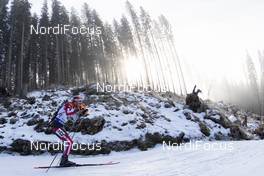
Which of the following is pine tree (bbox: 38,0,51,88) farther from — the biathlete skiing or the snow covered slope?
the biathlete skiing

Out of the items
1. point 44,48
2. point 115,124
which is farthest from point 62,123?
point 44,48

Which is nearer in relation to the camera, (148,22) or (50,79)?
(50,79)

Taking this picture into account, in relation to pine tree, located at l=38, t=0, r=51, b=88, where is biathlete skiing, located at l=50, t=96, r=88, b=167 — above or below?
below

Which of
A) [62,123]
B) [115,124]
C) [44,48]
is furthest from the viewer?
[44,48]

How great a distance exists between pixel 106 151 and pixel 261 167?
30.7 ft

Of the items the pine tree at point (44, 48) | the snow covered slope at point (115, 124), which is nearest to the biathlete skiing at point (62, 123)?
the snow covered slope at point (115, 124)

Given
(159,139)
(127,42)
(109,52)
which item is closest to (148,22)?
(127,42)

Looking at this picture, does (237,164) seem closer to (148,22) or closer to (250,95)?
(148,22)

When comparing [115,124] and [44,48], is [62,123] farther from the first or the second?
[44,48]

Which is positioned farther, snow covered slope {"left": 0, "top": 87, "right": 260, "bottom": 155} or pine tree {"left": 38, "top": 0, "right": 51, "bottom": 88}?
pine tree {"left": 38, "top": 0, "right": 51, "bottom": 88}

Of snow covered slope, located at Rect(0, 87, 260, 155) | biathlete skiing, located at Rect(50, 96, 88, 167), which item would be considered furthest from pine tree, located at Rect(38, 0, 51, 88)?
biathlete skiing, located at Rect(50, 96, 88, 167)

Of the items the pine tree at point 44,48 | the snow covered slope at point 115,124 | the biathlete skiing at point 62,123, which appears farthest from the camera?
the pine tree at point 44,48

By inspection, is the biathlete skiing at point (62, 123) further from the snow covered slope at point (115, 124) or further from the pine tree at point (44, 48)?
the pine tree at point (44, 48)

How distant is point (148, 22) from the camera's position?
1929 inches
